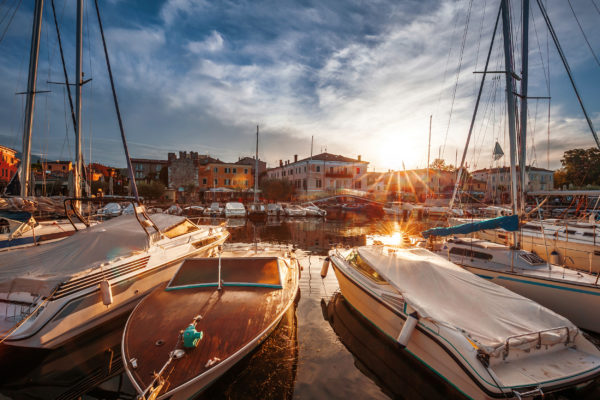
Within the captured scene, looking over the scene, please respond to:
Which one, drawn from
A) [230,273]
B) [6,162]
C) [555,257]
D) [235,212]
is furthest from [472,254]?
[6,162]

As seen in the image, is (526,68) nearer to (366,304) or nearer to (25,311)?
(366,304)

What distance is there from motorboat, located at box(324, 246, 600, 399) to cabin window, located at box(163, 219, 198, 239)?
7.36 meters

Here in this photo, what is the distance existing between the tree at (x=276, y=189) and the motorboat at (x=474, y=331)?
150 ft

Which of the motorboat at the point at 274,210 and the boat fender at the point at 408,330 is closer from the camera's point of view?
the boat fender at the point at 408,330

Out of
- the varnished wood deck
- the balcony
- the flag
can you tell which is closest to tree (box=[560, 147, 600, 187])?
the flag

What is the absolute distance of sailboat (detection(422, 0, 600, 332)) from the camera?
22.9 feet

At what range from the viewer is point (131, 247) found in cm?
777

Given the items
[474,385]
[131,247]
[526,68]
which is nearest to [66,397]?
[131,247]

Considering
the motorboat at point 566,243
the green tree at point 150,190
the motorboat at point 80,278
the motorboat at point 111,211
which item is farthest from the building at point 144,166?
the motorboat at point 566,243

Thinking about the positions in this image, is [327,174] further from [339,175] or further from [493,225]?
[493,225]

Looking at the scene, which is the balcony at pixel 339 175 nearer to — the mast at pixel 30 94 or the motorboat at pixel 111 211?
the motorboat at pixel 111 211

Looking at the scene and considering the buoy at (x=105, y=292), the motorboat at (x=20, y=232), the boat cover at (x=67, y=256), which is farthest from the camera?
the motorboat at (x=20, y=232)

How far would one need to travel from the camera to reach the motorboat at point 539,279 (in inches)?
273

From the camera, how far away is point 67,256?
22.3 feet
